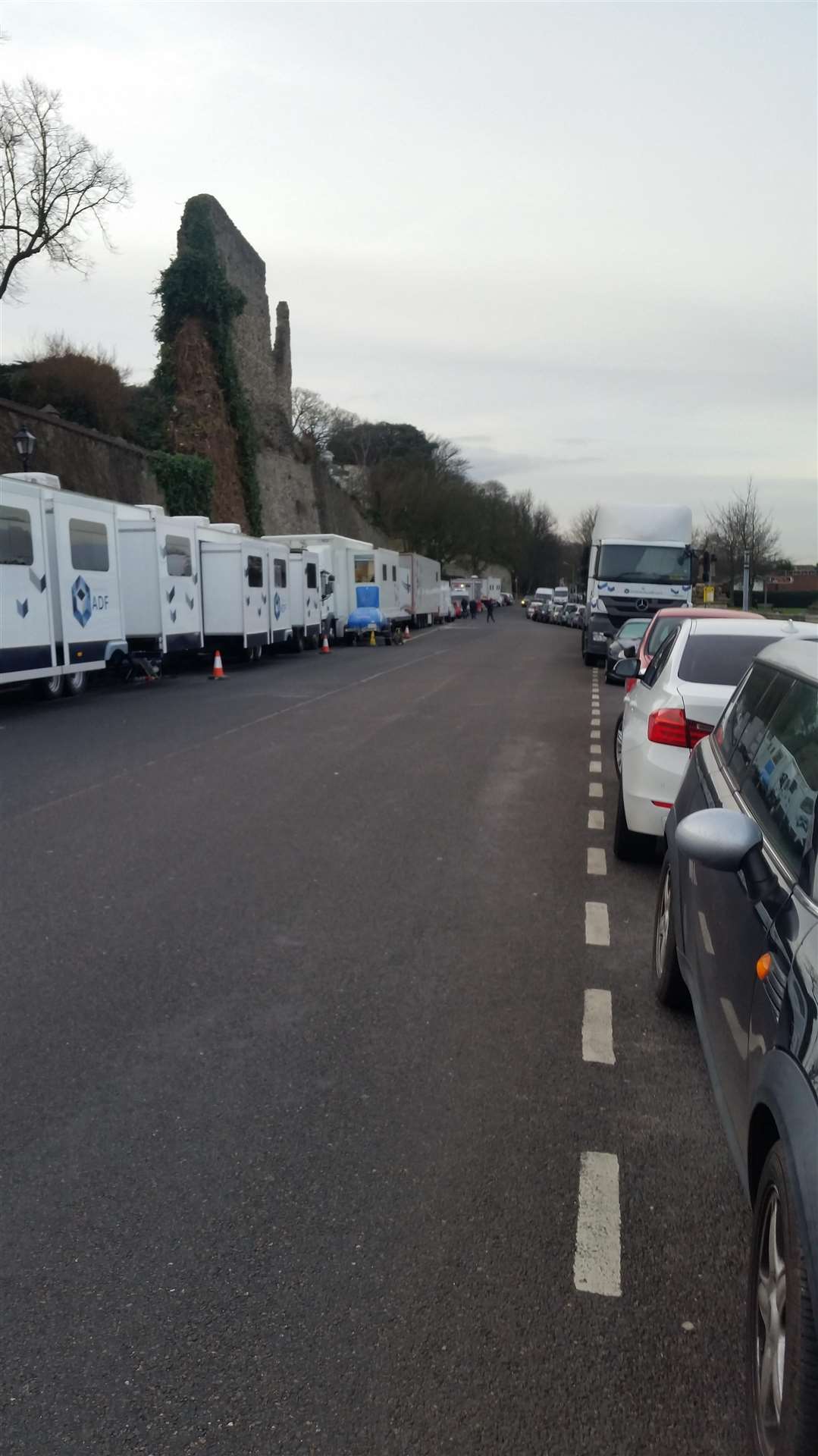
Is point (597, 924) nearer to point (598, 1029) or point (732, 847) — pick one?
point (598, 1029)

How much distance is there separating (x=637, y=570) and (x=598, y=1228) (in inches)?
937

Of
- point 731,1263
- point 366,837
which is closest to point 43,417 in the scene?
point 366,837

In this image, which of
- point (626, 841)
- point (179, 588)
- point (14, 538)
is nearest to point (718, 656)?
point (626, 841)

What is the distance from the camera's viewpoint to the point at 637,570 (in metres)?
26.1

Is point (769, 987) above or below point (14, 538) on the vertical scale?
below

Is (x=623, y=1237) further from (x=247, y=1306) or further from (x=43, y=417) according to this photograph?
(x=43, y=417)

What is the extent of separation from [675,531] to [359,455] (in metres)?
80.8

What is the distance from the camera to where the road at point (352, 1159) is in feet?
8.55

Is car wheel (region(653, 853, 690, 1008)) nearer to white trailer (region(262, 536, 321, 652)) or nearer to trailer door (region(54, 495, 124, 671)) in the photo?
trailer door (region(54, 495, 124, 671))

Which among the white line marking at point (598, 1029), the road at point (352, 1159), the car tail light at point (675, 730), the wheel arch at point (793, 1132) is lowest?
the white line marking at point (598, 1029)

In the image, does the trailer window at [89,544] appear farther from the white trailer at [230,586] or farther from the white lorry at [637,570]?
the white lorry at [637,570]

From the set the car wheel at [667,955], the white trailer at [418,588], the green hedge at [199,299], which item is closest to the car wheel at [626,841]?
the car wheel at [667,955]

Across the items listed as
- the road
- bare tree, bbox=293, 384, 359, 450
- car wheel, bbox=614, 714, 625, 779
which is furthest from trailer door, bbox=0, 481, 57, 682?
bare tree, bbox=293, 384, 359, 450

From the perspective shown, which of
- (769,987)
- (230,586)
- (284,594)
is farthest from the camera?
(284,594)
